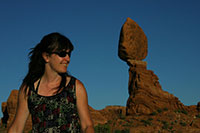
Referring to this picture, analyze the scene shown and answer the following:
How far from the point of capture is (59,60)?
2.66 meters

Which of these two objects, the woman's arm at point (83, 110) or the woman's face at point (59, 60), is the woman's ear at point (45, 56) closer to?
the woman's face at point (59, 60)

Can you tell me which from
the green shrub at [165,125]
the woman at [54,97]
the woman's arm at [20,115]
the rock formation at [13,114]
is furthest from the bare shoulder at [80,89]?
the rock formation at [13,114]

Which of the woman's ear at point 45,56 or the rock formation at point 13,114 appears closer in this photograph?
the woman's ear at point 45,56

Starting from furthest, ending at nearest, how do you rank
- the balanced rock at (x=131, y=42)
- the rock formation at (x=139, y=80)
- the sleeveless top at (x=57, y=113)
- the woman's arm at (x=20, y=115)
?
the balanced rock at (x=131, y=42), the rock formation at (x=139, y=80), the woman's arm at (x=20, y=115), the sleeveless top at (x=57, y=113)

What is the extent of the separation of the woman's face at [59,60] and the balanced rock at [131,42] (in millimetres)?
27042

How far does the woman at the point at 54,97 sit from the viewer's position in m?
2.57

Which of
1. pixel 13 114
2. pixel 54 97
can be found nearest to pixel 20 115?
pixel 54 97

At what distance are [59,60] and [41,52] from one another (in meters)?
0.26

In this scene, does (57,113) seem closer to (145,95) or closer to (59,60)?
(59,60)

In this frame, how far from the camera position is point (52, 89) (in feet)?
8.95

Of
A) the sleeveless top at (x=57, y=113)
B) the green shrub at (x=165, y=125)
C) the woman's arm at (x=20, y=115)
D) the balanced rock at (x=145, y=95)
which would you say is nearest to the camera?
the sleeveless top at (x=57, y=113)

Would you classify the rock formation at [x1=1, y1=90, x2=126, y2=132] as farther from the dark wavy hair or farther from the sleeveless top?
the sleeveless top

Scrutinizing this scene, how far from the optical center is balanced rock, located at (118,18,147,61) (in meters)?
29.8

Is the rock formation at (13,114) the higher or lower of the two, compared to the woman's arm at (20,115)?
higher
